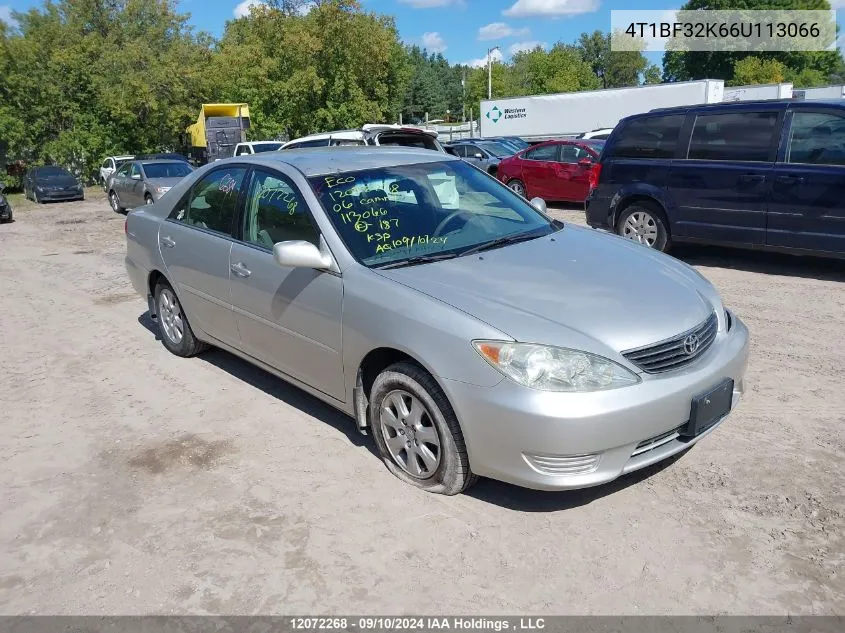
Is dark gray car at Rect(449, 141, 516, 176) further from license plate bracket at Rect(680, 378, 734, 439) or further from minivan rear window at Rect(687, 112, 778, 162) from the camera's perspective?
license plate bracket at Rect(680, 378, 734, 439)

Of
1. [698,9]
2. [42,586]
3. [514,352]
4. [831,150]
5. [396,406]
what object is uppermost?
[698,9]

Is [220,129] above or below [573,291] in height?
above

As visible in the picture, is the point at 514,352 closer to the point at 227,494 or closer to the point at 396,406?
the point at 396,406

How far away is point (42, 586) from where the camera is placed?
312 centimetres

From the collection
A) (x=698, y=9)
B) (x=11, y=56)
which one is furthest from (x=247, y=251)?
(x=698, y=9)

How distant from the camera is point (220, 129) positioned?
3141cm

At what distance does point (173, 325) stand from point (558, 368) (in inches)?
153

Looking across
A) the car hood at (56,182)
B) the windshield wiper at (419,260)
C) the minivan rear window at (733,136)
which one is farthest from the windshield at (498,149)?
the windshield wiper at (419,260)

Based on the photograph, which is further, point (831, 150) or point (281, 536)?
point (831, 150)

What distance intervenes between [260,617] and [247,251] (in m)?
2.46

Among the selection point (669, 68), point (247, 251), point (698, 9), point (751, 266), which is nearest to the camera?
point (247, 251)

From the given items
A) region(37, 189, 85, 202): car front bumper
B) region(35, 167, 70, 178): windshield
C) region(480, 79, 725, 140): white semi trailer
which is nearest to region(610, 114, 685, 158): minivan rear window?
region(480, 79, 725, 140): white semi trailer

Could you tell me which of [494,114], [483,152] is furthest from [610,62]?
[483,152]

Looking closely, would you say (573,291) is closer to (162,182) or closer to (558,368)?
(558,368)
